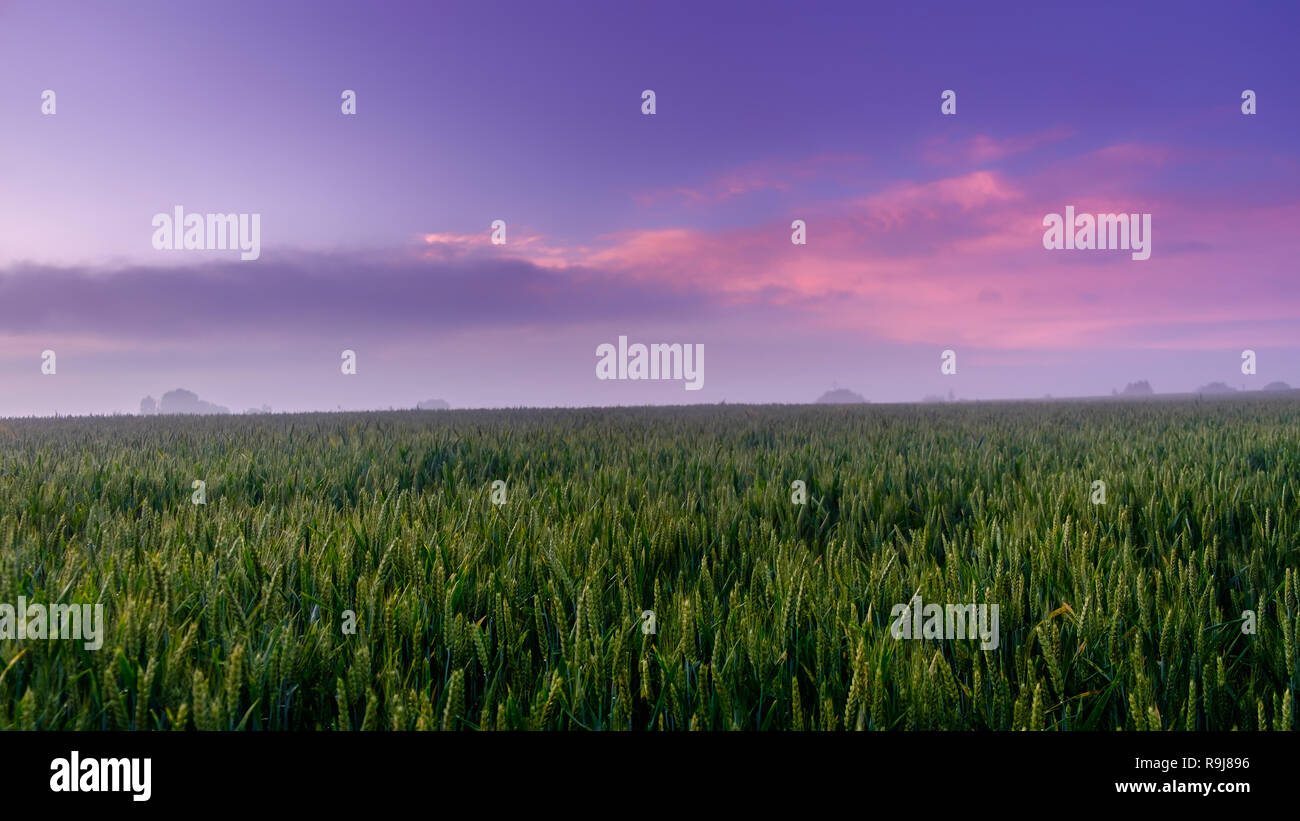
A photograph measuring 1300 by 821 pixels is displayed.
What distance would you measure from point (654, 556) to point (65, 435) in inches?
446

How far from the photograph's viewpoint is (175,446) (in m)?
8.40

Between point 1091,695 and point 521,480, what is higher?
point 521,480

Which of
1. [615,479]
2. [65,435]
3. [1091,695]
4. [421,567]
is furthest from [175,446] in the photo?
[1091,695]

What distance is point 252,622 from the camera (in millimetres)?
2025

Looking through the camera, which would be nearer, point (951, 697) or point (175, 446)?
point (951, 697)

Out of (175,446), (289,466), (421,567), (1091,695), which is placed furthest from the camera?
(175,446)

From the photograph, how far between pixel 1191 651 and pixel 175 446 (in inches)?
392

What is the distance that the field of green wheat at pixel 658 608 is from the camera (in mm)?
1646

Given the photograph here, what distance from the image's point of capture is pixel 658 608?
7.26ft

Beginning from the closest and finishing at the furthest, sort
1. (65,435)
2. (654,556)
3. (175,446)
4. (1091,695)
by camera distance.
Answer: (1091,695) < (654,556) < (175,446) < (65,435)

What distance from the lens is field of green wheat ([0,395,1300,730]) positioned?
1646 millimetres

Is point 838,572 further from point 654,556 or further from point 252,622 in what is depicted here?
point 252,622
